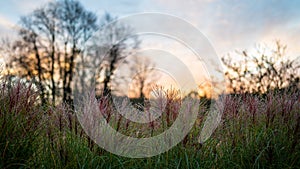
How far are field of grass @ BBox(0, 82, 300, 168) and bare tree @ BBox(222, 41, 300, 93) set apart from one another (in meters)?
6.68

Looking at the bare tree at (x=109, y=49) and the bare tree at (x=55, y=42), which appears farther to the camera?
the bare tree at (x=55, y=42)

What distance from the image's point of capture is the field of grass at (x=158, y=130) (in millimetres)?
3527

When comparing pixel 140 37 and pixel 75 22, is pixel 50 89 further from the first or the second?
pixel 140 37

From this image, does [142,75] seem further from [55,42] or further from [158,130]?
[55,42]

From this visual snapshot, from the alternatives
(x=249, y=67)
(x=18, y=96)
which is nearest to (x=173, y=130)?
(x=18, y=96)

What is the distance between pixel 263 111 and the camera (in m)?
4.50

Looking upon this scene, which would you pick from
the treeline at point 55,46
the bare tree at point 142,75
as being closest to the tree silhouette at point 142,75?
the bare tree at point 142,75

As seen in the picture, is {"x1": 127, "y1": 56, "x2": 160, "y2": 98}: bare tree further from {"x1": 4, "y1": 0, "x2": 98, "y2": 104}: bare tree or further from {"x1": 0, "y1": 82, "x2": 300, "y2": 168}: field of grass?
{"x1": 4, "y1": 0, "x2": 98, "y2": 104}: bare tree

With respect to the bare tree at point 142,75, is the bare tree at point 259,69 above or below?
above

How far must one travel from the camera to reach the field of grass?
353 centimetres

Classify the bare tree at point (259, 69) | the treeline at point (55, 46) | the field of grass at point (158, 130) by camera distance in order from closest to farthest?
the field of grass at point (158, 130), the bare tree at point (259, 69), the treeline at point (55, 46)

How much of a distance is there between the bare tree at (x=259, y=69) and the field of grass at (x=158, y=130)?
21.9 ft

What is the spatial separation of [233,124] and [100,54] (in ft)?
34.0

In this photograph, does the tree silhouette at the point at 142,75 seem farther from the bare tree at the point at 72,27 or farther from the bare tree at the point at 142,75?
the bare tree at the point at 72,27
